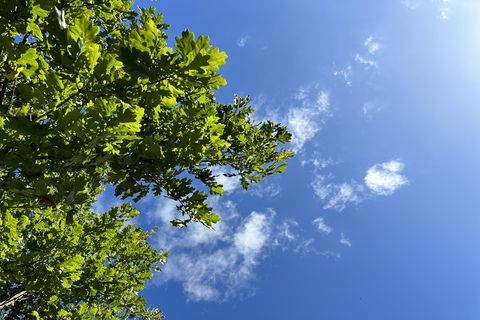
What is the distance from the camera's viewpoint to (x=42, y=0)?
268 centimetres

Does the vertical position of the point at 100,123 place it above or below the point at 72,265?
below

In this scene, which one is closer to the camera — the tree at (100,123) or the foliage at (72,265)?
the tree at (100,123)

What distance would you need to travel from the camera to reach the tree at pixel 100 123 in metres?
2.56

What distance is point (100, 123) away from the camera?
2.66 meters

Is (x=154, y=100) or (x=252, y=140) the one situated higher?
(x=252, y=140)

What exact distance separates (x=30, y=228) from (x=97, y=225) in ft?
5.52

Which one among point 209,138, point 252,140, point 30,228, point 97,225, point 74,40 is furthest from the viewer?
point 30,228

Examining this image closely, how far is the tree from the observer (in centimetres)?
256

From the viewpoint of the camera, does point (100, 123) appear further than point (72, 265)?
No

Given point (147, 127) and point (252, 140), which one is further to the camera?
point (252, 140)

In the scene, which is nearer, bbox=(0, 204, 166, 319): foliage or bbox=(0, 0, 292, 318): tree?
bbox=(0, 0, 292, 318): tree

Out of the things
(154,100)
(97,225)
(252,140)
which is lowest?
(154,100)

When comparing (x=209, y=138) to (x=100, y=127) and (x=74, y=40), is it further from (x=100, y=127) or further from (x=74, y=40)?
(x=74, y=40)

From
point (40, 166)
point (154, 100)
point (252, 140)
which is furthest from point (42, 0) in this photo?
point (252, 140)
